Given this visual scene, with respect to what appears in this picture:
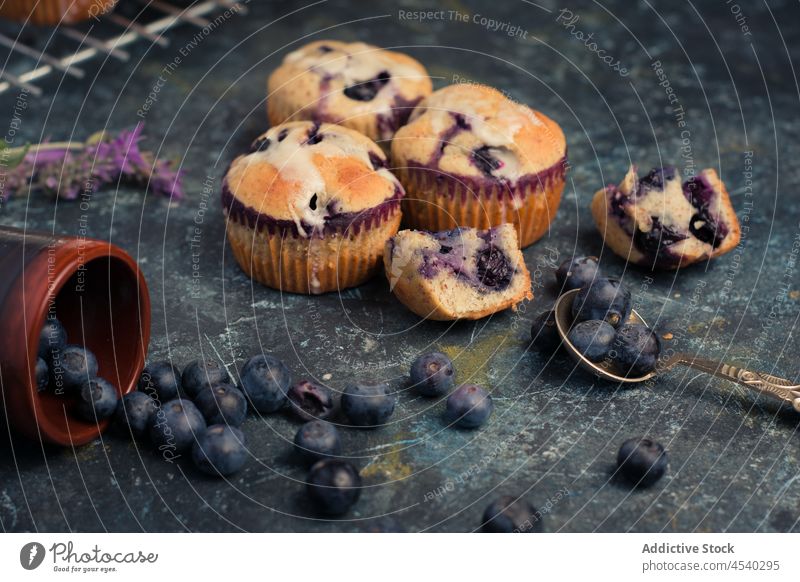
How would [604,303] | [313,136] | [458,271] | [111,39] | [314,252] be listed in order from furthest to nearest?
[111,39] < [313,136] < [314,252] < [458,271] < [604,303]

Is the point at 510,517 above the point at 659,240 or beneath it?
beneath

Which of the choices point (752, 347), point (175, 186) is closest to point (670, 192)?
point (752, 347)

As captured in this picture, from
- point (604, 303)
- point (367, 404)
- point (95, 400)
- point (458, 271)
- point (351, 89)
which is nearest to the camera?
point (95, 400)

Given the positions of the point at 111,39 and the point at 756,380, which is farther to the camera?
the point at 111,39

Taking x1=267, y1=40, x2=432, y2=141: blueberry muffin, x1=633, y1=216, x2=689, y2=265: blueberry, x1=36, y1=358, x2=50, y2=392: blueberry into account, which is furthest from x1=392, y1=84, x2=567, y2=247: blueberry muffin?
x1=36, y1=358, x2=50, y2=392: blueberry

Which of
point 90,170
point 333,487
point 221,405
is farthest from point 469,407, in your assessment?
point 90,170

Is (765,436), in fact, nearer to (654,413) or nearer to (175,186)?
(654,413)

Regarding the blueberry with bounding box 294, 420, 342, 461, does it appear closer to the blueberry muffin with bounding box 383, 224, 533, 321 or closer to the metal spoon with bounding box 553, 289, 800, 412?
the blueberry muffin with bounding box 383, 224, 533, 321

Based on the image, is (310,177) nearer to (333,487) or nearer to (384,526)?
(333,487)
